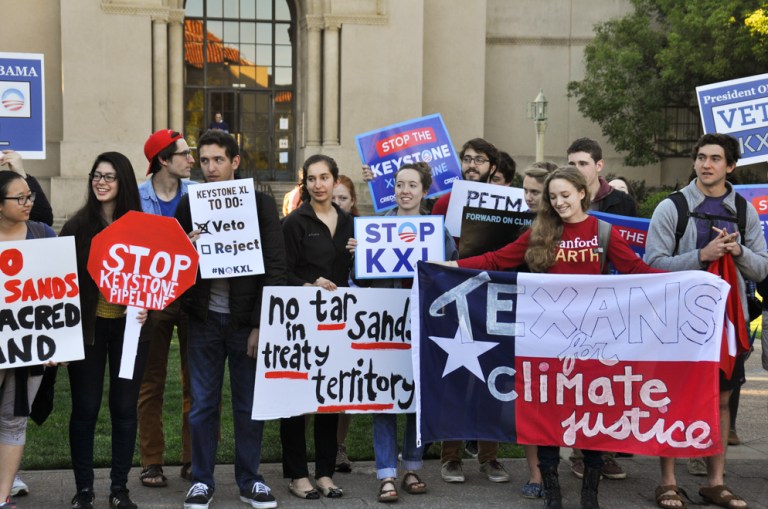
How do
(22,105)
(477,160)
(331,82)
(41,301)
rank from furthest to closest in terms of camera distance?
1. (331,82)
2. (22,105)
3. (477,160)
4. (41,301)

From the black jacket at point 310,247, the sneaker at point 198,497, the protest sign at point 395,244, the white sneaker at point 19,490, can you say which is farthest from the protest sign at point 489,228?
the white sneaker at point 19,490

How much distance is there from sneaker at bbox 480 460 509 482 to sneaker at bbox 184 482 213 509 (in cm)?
201

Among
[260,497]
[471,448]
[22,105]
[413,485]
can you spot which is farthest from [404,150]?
[260,497]

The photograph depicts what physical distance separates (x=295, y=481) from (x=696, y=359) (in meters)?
2.65

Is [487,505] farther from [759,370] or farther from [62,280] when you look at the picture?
[759,370]

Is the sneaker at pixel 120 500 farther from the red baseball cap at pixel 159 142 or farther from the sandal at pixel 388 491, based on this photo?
the red baseball cap at pixel 159 142

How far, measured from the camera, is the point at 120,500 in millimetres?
6273

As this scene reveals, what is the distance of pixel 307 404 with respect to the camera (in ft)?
22.3

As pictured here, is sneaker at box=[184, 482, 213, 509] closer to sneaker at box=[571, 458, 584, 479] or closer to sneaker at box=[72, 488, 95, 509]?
sneaker at box=[72, 488, 95, 509]

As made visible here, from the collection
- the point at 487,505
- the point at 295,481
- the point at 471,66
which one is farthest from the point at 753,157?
the point at 471,66

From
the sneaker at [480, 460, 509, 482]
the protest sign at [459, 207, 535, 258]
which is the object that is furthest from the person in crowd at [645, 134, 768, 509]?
the sneaker at [480, 460, 509, 482]

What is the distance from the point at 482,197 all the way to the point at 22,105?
4194 mm

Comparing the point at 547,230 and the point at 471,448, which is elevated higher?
the point at 547,230

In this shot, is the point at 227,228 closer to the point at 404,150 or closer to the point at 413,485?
the point at 413,485
